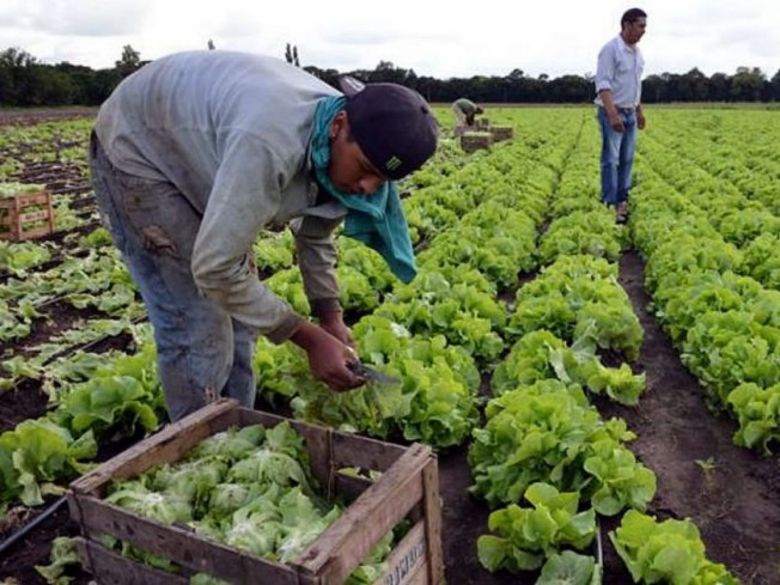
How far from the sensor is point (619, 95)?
10.2 meters

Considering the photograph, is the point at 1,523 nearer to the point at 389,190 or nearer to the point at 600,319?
the point at 389,190

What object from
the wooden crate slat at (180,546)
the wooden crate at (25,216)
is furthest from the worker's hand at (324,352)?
the wooden crate at (25,216)

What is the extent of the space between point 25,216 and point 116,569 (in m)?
8.38

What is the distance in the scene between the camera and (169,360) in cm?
330

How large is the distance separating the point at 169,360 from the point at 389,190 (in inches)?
47.4

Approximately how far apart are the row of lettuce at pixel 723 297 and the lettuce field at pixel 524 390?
2cm

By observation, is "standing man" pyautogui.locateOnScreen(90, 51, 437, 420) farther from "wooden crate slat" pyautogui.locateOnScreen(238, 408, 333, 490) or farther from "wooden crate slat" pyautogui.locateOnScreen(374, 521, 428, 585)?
"wooden crate slat" pyautogui.locateOnScreen(374, 521, 428, 585)

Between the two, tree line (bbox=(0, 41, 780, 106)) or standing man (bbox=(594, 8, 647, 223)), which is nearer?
standing man (bbox=(594, 8, 647, 223))

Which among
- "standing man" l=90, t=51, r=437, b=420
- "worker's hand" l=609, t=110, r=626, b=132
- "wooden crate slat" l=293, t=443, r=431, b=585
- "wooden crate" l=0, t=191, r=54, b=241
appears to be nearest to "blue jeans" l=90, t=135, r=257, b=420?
"standing man" l=90, t=51, r=437, b=420

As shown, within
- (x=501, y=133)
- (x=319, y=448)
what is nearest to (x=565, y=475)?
(x=319, y=448)

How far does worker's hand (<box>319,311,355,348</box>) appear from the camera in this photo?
10.9ft

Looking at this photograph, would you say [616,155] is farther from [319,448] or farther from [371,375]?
[319,448]

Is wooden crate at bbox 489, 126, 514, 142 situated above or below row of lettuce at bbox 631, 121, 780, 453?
above

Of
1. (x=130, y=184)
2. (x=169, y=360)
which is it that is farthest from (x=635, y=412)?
(x=130, y=184)
